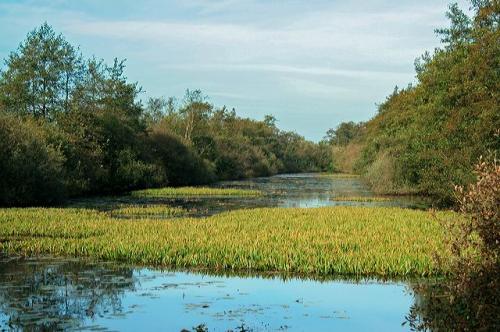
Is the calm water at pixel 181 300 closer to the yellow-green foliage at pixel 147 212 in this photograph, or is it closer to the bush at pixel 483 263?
the bush at pixel 483 263

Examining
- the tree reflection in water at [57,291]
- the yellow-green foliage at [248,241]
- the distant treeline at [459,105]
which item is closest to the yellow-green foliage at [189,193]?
the distant treeline at [459,105]

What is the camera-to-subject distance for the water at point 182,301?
37.6 feet

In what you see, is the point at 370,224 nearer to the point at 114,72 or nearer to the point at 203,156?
the point at 114,72

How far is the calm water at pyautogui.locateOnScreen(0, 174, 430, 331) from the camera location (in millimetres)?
11438

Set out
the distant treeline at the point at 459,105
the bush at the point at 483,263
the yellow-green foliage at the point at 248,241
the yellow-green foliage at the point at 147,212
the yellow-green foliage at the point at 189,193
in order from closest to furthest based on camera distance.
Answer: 1. the bush at the point at 483,263
2. the yellow-green foliage at the point at 248,241
3. the yellow-green foliage at the point at 147,212
4. the distant treeline at the point at 459,105
5. the yellow-green foliage at the point at 189,193

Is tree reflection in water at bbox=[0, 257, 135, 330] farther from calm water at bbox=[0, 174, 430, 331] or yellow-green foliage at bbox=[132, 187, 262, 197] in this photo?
yellow-green foliage at bbox=[132, 187, 262, 197]

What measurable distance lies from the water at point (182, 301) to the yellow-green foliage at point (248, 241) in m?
1.04

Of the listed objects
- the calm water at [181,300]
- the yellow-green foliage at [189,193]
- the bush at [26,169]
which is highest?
the bush at [26,169]

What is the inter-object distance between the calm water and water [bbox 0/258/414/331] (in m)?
0.02

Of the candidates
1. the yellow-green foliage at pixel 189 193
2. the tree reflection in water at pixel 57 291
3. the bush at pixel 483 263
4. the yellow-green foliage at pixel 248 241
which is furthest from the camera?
the yellow-green foliage at pixel 189 193

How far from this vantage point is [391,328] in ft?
37.7

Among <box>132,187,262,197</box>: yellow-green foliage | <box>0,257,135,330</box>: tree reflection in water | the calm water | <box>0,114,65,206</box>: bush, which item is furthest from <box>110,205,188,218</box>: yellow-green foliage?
<box>132,187,262,197</box>: yellow-green foliage

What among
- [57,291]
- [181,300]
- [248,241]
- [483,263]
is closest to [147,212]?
[248,241]

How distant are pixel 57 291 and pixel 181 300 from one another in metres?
2.85
